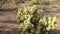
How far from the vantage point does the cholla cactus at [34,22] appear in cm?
761

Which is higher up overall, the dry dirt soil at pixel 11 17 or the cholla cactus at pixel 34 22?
the cholla cactus at pixel 34 22

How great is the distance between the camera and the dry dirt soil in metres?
9.66

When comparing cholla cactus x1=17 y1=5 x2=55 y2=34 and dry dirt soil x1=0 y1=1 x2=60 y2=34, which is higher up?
cholla cactus x1=17 y1=5 x2=55 y2=34

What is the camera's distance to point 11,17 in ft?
38.5

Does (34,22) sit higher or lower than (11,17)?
higher

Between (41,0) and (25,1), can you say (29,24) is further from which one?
(25,1)

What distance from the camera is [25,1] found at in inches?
643

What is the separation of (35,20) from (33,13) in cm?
40

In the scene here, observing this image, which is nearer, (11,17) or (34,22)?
(34,22)

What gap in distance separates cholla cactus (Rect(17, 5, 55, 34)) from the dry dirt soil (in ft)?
3.87

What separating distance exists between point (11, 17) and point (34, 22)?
12.3 ft

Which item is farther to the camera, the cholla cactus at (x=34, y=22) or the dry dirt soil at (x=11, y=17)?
the dry dirt soil at (x=11, y=17)

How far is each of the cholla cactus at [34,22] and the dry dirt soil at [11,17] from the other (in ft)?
3.87

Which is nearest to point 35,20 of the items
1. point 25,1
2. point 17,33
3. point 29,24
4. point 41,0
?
point 29,24
